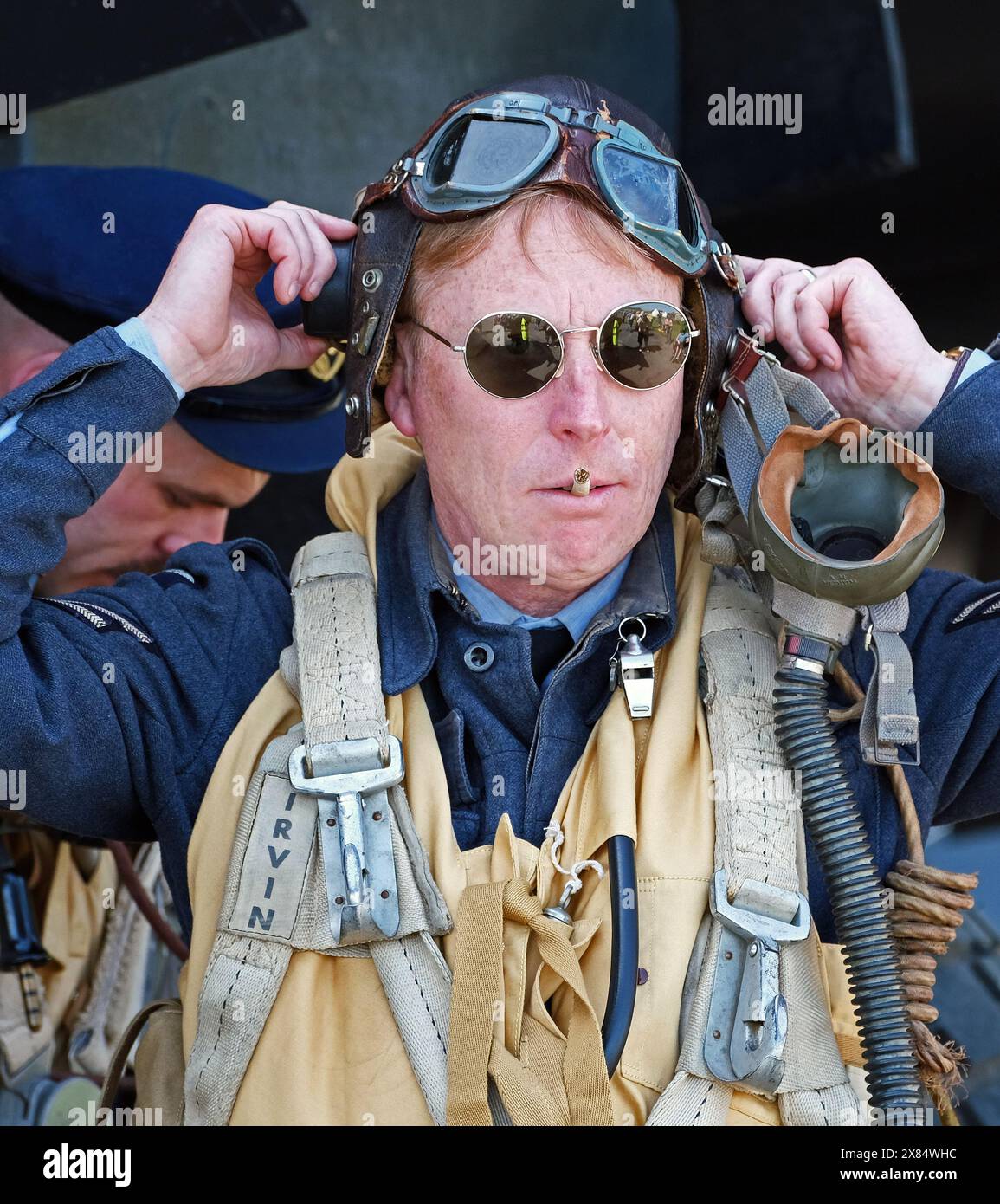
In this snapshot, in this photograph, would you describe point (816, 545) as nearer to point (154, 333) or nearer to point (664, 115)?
point (154, 333)

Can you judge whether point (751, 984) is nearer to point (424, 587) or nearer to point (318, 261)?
point (424, 587)

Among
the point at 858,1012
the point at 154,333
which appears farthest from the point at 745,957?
the point at 154,333

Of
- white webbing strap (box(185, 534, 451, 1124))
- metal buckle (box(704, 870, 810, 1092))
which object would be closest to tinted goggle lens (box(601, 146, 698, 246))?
white webbing strap (box(185, 534, 451, 1124))

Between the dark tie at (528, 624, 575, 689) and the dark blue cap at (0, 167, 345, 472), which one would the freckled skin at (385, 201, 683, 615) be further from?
the dark blue cap at (0, 167, 345, 472)

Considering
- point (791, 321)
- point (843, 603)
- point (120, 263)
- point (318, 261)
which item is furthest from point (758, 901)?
point (120, 263)

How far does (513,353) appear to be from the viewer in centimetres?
192

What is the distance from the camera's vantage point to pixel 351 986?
1812mm

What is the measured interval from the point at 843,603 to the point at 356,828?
0.69 metres

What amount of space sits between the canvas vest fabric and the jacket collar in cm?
5

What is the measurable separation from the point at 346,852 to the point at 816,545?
2.45 ft

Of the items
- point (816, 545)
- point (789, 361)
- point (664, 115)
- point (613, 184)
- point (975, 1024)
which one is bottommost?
point (975, 1024)

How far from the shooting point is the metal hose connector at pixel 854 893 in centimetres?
173

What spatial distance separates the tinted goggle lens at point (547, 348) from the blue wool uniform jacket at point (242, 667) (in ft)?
0.98

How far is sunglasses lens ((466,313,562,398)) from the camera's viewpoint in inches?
75.4
